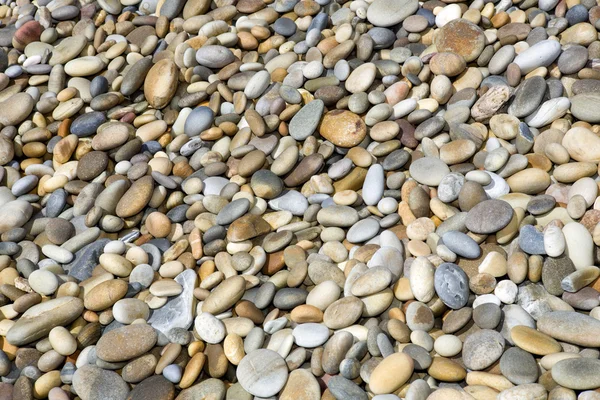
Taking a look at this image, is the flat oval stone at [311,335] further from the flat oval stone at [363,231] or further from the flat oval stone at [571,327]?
the flat oval stone at [571,327]

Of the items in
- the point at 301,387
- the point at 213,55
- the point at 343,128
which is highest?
the point at 213,55

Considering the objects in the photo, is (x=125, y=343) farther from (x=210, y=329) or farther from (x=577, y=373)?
(x=577, y=373)

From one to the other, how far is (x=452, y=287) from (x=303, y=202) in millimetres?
519

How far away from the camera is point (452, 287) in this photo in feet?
4.49

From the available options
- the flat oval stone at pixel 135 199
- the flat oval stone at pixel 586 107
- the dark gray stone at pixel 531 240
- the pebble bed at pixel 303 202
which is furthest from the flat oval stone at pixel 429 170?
the flat oval stone at pixel 135 199

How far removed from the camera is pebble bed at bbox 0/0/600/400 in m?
1.33

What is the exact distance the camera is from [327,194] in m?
1.72

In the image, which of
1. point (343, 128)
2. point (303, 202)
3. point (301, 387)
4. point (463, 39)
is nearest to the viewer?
point (301, 387)

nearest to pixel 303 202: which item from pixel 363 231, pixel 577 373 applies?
pixel 363 231

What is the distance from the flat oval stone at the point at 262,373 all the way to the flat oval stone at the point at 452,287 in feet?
1.32

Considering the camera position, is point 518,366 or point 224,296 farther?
point 224,296

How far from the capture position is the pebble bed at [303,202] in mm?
1326

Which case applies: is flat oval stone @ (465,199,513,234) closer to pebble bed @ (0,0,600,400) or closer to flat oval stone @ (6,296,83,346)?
pebble bed @ (0,0,600,400)

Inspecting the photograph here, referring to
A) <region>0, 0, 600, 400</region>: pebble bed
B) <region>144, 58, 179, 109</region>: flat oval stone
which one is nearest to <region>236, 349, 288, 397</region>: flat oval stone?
<region>0, 0, 600, 400</region>: pebble bed
